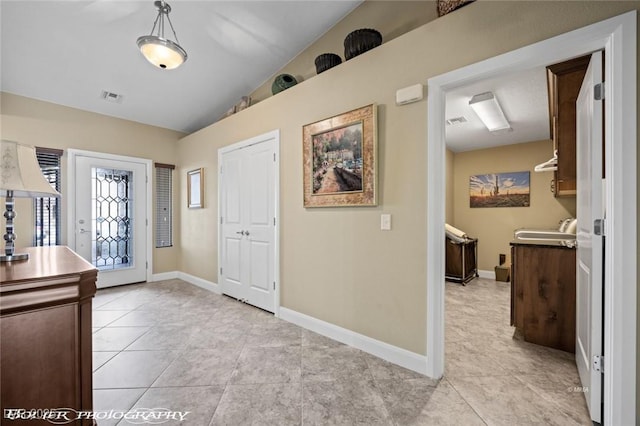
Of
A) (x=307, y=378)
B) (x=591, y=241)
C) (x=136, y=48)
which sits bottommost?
(x=307, y=378)

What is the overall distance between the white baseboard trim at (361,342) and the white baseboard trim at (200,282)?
157 centimetres

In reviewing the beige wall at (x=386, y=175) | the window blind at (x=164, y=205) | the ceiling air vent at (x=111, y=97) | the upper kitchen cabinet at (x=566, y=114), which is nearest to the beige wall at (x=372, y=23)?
the beige wall at (x=386, y=175)

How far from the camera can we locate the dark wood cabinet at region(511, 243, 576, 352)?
233 centimetres

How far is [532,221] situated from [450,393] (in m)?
4.48

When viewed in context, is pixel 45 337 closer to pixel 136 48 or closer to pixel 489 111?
pixel 136 48

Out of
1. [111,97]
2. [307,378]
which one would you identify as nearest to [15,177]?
[307,378]

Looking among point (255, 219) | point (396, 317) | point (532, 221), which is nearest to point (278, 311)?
point (255, 219)

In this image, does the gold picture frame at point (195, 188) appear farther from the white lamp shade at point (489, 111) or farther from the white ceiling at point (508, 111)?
the white lamp shade at point (489, 111)

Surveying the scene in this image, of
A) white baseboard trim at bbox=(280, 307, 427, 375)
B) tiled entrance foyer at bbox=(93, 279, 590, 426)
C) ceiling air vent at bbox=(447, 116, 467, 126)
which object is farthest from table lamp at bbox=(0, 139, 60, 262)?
ceiling air vent at bbox=(447, 116, 467, 126)

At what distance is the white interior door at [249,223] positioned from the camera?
3.36m

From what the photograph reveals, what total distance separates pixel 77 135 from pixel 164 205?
159cm

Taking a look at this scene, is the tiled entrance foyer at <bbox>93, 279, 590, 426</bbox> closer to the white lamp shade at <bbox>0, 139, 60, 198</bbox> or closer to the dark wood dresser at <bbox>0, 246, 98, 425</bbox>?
the dark wood dresser at <bbox>0, 246, 98, 425</bbox>

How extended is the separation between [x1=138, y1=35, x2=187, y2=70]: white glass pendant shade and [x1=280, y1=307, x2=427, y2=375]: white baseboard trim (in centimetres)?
277

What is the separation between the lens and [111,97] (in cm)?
401
